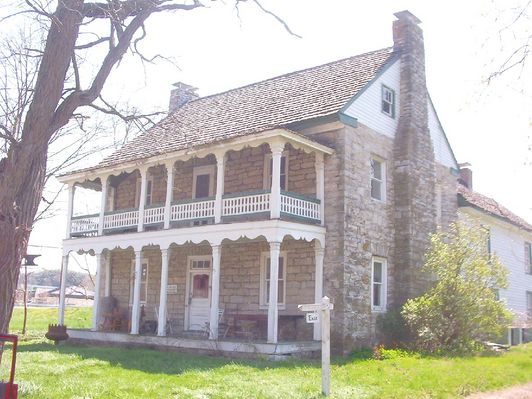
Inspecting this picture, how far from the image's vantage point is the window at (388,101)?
65.9 ft

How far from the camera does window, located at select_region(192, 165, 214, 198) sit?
21.3m

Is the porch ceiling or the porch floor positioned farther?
the porch ceiling

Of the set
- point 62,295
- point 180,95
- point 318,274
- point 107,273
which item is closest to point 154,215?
point 62,295

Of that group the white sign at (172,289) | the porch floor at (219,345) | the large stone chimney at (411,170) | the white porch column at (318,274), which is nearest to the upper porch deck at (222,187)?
the white porch column at (318,274)

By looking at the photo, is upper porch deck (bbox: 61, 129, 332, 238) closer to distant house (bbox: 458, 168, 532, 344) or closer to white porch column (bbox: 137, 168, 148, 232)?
white porch column (bbox: 137, 168, 148, 232)

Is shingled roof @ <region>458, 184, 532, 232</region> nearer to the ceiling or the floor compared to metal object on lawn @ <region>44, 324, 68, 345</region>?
nearer to the ceiling

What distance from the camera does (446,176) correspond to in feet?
77.5

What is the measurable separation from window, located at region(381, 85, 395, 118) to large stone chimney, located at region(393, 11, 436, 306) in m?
0.41

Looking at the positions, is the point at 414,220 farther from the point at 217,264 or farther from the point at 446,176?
the point at 217,264

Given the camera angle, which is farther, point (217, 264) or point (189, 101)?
point (189, 101)

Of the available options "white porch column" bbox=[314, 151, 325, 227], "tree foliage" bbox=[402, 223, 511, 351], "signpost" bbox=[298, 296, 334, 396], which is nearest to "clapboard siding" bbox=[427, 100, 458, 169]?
"tree foliage" bbox=[402, 223, 511, 351]

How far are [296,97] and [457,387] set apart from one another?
11.6m

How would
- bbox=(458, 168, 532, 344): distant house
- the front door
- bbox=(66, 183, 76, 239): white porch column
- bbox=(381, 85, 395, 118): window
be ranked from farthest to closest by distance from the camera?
bbox=(458, 168, 532, 344): distant house, bbox=(66, 183, 76, 239): white porch column, the front door, bbox=(381, 85, 395, 118): window

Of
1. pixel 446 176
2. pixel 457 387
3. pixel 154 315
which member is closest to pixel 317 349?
pixel 457 387
